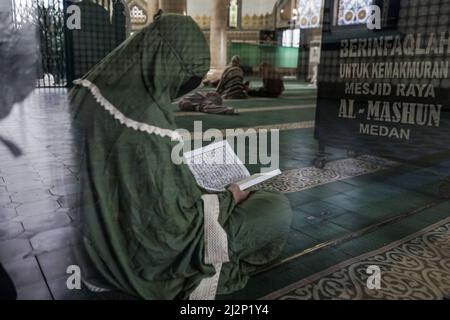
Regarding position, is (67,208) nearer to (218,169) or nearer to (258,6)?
(218,169)

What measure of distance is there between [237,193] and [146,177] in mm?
368

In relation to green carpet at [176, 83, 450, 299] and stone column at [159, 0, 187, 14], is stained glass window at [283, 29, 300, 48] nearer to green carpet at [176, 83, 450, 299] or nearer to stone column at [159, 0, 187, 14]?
green carpet at [176, 83, 450, 299]

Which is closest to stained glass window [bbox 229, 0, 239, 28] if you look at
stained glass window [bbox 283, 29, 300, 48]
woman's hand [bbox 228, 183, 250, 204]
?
stained glass window [bbox 283, 29, 300, 48]

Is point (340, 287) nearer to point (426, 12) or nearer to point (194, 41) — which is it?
point (194, 41)

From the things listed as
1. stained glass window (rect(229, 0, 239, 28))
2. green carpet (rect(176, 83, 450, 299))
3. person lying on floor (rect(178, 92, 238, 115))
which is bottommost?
green carpet (rect(176, 83, 450, 299))

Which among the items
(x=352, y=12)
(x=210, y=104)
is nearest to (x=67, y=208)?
(x=352, y=12)

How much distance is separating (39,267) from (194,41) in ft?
2.86

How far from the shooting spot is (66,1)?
975mm

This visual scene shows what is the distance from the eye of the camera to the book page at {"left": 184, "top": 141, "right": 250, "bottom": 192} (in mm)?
1288

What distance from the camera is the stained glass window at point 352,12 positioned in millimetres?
2014

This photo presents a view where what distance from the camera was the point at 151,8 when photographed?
0.99 meters

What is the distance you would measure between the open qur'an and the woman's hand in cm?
3

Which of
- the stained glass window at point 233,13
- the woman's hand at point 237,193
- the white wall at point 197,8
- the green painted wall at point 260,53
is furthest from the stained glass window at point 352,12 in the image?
the woman's hand at point 237,193
